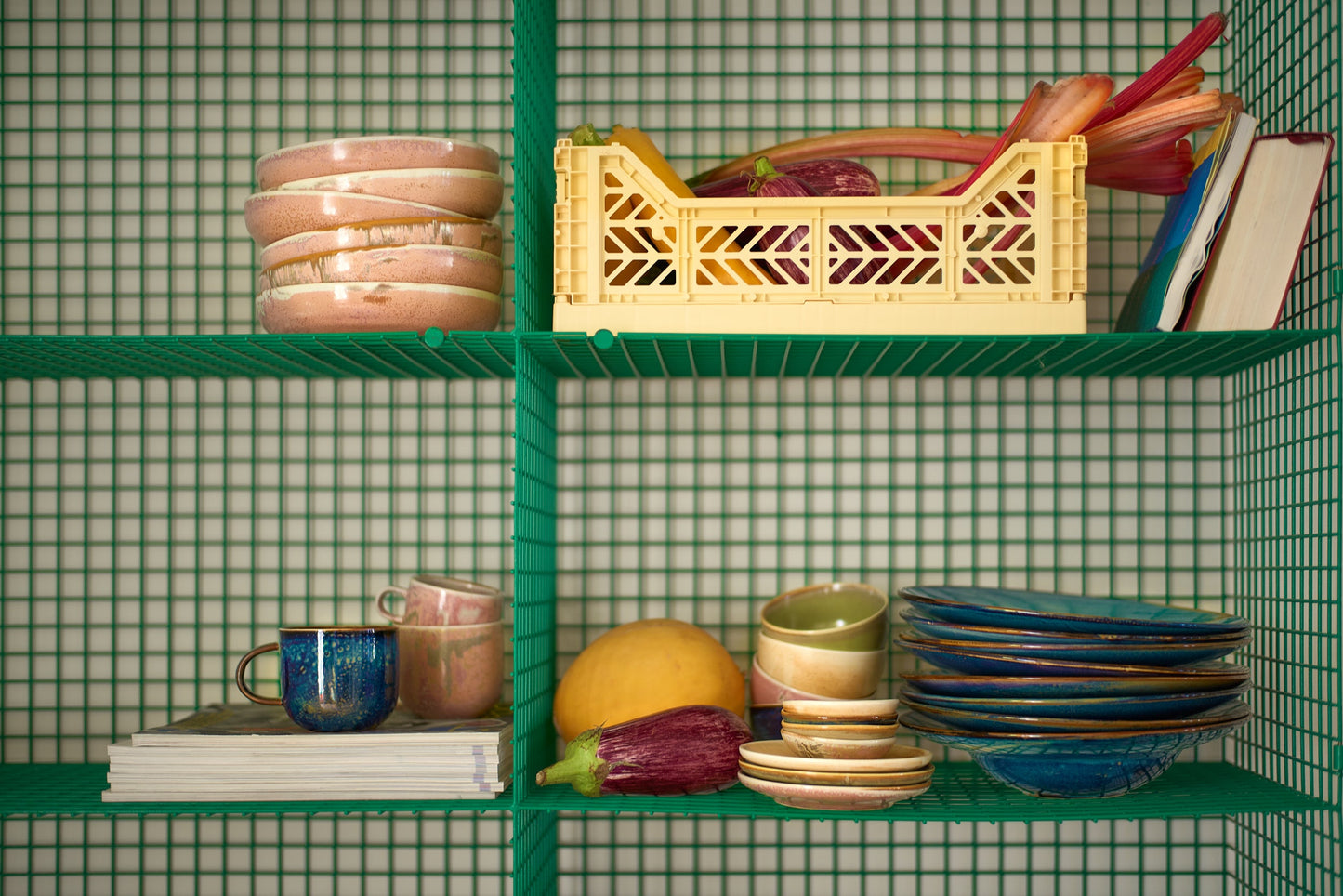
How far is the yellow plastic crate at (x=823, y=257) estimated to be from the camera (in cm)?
118

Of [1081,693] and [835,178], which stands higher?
[835,178]

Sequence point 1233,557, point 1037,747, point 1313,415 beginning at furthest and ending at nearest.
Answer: point 1233,557, point 1313,415, point 1037,747

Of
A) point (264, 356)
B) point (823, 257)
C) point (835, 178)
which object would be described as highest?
point (835, 178)

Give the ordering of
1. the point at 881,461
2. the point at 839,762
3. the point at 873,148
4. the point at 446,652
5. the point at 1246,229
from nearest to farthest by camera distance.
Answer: the point at 839,762 → the point at 1246,229 → the point at 446,652 → the point at 873,148 → the point at 881,461

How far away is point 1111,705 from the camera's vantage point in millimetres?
1120

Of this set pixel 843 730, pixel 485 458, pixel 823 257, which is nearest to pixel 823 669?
pixel 843 730

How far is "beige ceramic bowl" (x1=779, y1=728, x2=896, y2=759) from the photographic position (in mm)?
1100

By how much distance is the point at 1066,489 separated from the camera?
1.51 meters

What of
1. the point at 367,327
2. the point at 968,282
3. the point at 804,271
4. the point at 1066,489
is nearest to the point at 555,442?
the point at 367,327

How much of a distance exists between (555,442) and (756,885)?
0.69m

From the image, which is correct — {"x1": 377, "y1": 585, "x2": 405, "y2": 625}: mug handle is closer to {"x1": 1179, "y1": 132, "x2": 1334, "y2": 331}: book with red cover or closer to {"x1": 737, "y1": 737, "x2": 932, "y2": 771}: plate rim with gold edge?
{"x1": 737, "y1": 737, "x2": 932, "y2": 771}: plate rim with gold edge

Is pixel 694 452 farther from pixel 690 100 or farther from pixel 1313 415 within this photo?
pixel 1313 415

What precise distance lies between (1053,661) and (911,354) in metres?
0.40

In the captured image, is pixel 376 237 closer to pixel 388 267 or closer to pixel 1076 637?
pixel 388 267
